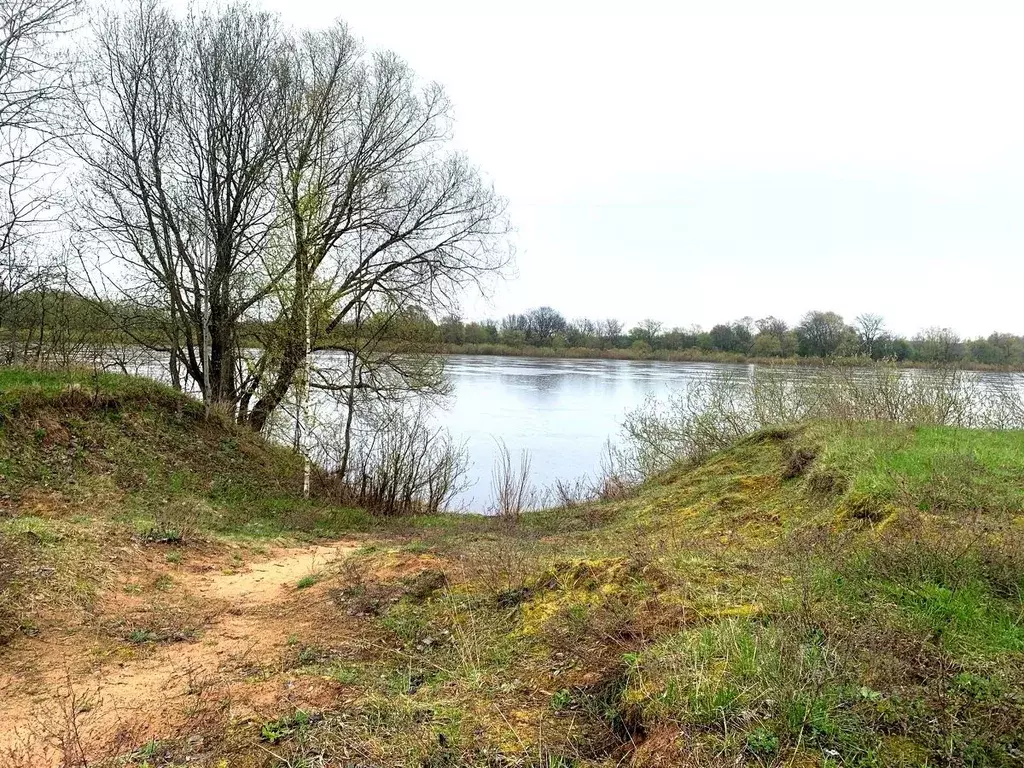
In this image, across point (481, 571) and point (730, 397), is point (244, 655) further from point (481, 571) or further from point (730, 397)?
point (730, 397)

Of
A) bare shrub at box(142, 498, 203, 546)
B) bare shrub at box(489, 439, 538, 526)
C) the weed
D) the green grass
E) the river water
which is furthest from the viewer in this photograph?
the river water

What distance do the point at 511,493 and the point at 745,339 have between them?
43.0 m

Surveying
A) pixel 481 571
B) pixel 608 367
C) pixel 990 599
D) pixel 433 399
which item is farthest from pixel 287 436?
pixel 608 367

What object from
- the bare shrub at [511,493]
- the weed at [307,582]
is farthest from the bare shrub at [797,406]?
the weed at [307,582]

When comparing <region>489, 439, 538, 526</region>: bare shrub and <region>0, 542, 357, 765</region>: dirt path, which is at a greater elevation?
<region>0, 542, 357, 765</region>: dirt path

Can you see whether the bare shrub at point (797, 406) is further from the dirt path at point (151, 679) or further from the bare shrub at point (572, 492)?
the dirt path at point (151, 679)

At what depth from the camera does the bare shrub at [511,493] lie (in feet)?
43.5

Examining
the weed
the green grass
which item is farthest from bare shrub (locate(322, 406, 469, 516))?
the green grass

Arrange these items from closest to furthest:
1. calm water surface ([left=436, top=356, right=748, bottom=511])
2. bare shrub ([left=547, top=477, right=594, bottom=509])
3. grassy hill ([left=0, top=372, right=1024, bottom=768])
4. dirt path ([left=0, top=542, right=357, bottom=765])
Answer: grassy hill ([left=0, top=372, right=1024, bottom=768]), dirt path ([left=0, top=542, right=357, bottom=765]), bare shrub ([left=547, top=477, right=594, bottom=509]), calm water surface ([left=436, top=356, right=748, bottom=511])

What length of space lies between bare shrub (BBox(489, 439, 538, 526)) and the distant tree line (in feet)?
14.3

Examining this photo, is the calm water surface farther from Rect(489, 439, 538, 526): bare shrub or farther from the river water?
Rect(489, 439, 538, 526): bare shrub

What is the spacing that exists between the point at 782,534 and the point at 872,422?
499 cm

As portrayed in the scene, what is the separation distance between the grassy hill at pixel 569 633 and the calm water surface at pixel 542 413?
33.5ft

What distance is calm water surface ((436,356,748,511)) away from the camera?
2067 centimetres
